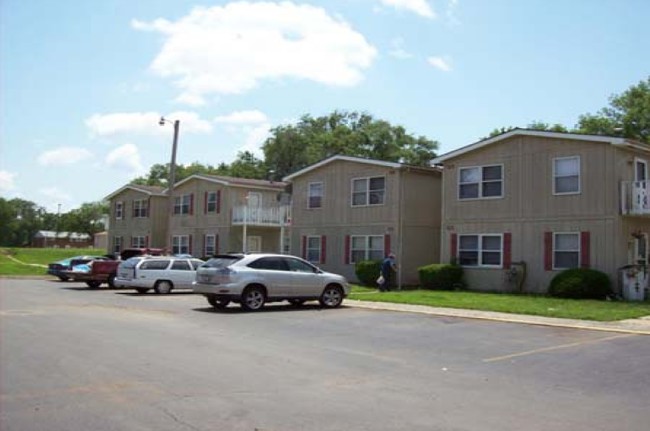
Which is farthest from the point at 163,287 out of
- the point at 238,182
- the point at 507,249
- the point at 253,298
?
the point at 238,182

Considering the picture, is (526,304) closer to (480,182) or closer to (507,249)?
(507,249)

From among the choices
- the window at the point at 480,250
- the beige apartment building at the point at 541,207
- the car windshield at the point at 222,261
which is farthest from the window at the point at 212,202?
the car windshield at the point at 222,261

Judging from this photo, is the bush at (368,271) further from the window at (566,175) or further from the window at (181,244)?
the window at (181,244)

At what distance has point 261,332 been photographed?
47.6ft

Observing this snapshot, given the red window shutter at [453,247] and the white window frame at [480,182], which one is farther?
the red window shutter at [453,247]

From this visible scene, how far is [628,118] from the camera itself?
53.4 metres

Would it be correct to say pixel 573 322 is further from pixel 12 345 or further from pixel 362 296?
pixel 12 345

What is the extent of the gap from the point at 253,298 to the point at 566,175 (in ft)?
42.3

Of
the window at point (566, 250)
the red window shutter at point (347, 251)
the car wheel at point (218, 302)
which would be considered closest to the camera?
the car wheel at point (218, 302)

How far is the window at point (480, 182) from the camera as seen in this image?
90.0 feet

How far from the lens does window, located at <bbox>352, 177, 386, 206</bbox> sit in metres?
32.0

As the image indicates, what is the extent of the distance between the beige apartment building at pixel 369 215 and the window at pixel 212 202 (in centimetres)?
933

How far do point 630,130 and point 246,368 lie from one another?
50515 mm

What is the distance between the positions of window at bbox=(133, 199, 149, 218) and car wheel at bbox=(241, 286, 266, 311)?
1306 inches
